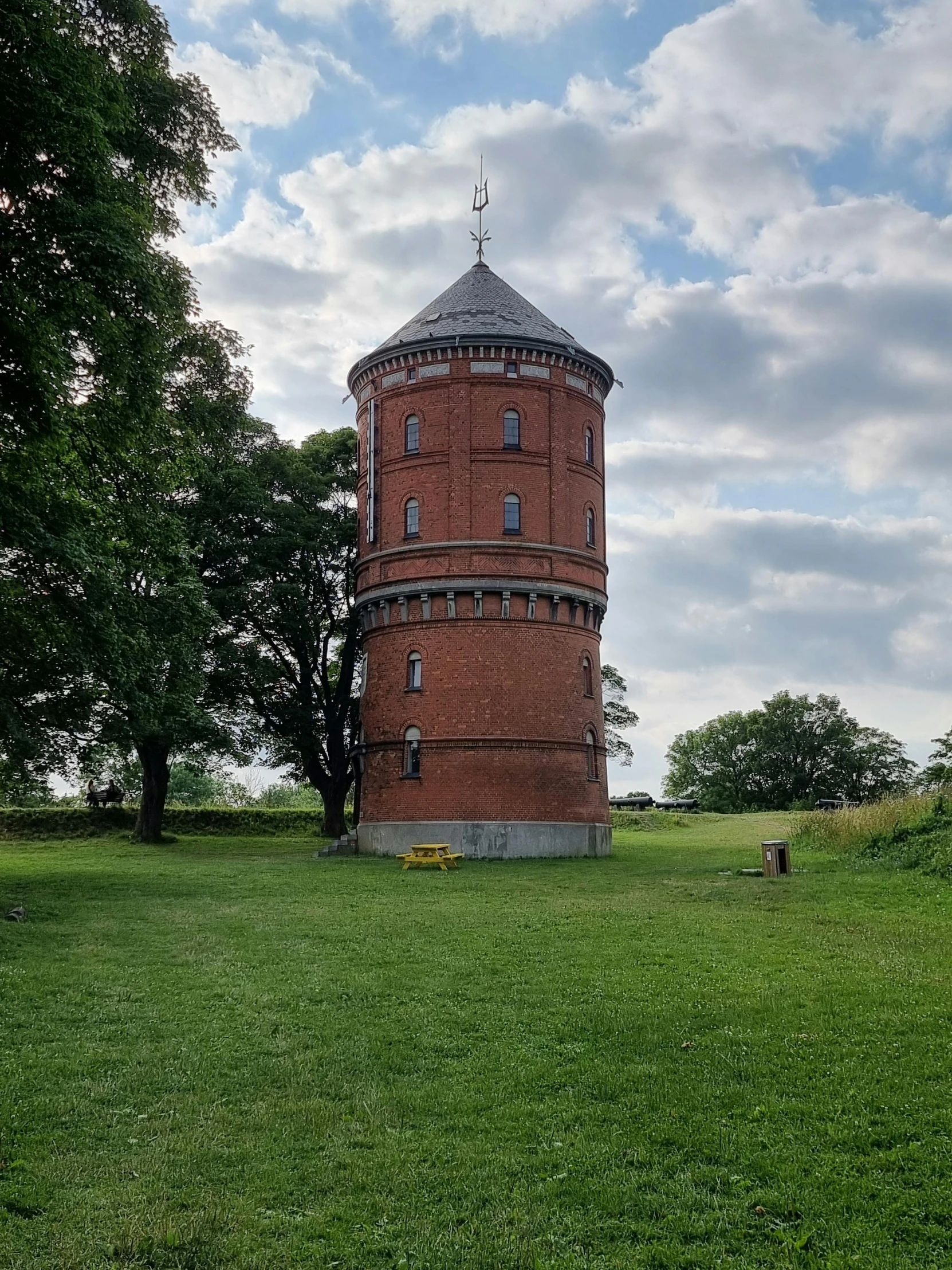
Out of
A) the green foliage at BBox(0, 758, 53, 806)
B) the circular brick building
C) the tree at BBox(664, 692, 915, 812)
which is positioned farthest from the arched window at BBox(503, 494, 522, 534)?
the tree at BBox(664, 692, 915, 812)

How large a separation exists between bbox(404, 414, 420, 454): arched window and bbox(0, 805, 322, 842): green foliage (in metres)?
18.3

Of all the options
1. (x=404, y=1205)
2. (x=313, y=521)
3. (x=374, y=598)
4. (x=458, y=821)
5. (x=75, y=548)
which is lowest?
(x=404, y=1205)

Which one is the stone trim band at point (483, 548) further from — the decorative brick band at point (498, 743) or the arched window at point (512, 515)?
the decorative brick band at point (498, 743)

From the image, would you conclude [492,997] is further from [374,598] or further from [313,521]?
[313,521]

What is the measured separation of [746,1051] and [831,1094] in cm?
122

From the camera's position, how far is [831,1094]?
8.45 meters

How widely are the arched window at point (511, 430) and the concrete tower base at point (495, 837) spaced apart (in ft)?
37.5

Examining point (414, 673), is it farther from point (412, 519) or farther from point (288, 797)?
point (288, 797)

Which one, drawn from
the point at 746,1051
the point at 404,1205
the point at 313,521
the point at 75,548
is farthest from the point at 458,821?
the point at 404,1205

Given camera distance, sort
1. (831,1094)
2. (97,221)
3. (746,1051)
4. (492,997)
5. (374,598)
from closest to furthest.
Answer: (831,1094) → (746,1051) → (492,997) → (97,221) → (374,598)

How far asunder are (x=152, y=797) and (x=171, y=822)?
28.9 feet

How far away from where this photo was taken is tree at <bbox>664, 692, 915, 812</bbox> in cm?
8362

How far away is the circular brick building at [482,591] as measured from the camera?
32.2 m

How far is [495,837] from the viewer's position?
31641 millimetres
